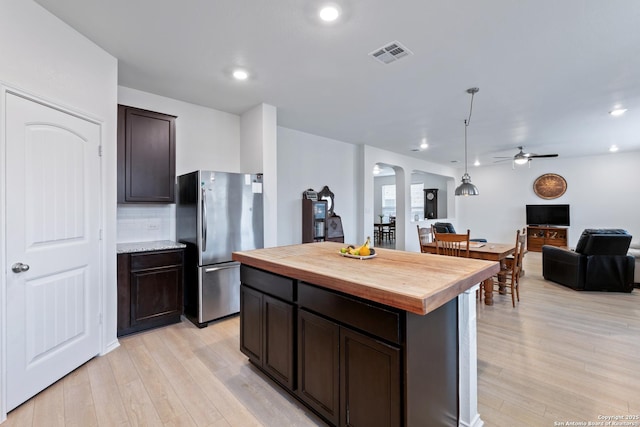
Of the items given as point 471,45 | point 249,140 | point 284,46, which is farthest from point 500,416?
point 249,140

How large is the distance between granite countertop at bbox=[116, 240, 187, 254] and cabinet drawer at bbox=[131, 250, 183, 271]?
5 cm

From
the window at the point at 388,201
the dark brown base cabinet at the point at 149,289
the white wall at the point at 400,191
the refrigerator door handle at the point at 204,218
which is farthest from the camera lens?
the window at the point at 388,201

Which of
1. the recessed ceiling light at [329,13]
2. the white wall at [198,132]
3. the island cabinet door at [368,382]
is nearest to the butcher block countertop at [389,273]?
the island cabinet door at [368,382]

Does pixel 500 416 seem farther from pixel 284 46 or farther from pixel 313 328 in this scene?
pixel 284 46

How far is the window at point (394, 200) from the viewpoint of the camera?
11.4m

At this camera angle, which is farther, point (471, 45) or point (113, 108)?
point (113, 108)

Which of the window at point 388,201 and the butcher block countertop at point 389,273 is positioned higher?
the window at point 388,201

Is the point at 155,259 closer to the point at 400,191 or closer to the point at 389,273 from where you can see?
the point at 389,273

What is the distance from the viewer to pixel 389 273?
64.2 inches

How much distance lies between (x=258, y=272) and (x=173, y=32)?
81.7 inches

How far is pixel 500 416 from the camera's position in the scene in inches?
71.7

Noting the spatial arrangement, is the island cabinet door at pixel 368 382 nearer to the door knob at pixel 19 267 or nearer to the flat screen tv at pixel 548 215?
the door knob at pixel 19 267

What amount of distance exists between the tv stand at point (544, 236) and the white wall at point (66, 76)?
9.90 m

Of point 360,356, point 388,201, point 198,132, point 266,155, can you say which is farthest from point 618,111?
point 388,201
